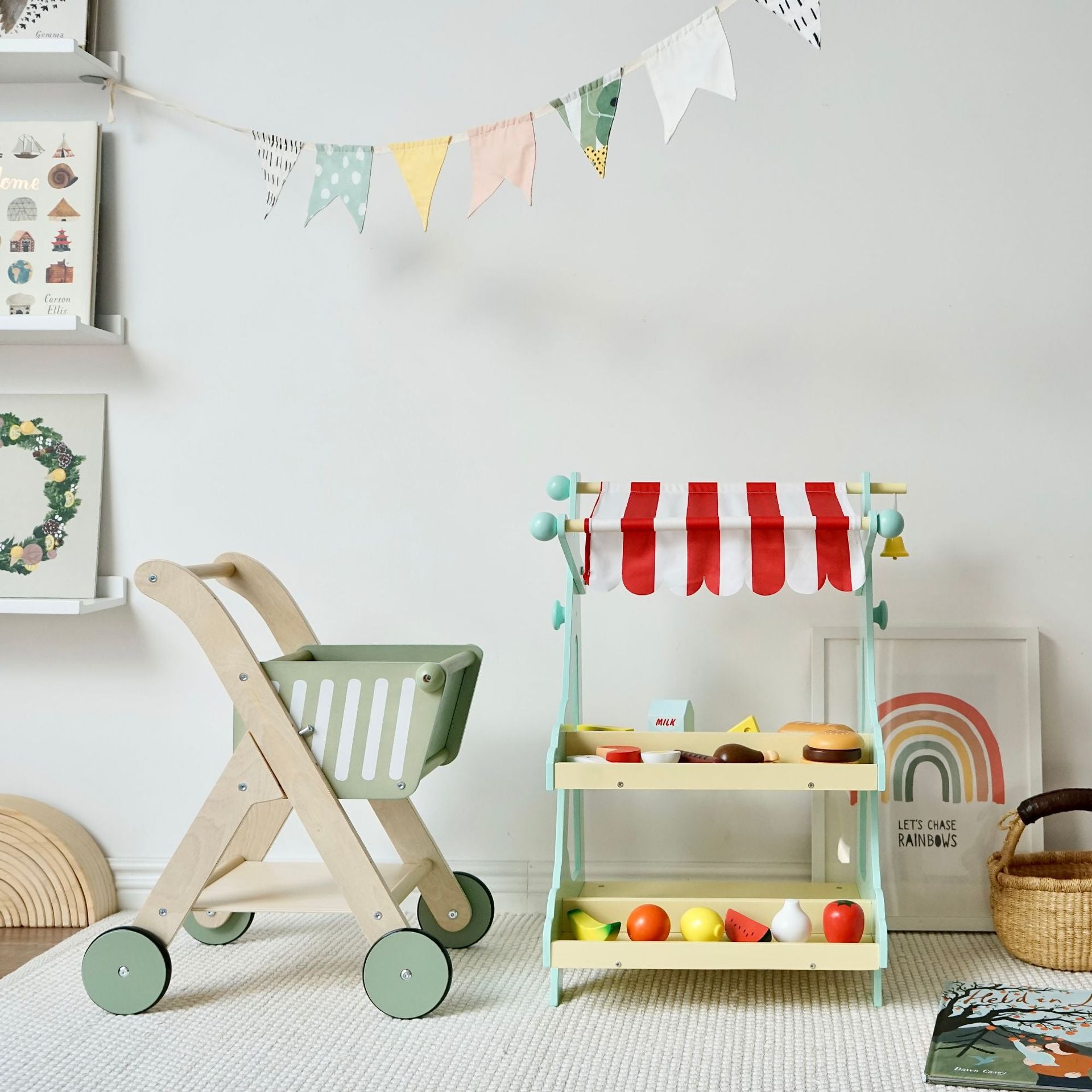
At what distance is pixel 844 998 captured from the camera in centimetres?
155

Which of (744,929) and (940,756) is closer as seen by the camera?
(744,929)

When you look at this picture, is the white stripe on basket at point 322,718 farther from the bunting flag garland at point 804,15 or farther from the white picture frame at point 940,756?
the bunting flag garland at point 804,15

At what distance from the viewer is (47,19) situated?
198 cm

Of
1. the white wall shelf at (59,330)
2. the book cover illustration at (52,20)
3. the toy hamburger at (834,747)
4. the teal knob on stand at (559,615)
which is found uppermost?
the book cover illustration at (52,20)

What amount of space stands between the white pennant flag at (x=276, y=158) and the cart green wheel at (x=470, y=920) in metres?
1.20

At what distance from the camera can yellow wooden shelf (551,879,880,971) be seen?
148cm

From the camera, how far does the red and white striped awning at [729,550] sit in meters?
1.54

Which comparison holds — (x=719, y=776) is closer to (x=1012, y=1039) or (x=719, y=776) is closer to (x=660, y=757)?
(x=660, y=757)

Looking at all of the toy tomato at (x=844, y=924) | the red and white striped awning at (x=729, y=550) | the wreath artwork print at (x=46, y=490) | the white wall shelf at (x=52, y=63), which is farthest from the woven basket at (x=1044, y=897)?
the white wall shelf at (x=52, y=63)

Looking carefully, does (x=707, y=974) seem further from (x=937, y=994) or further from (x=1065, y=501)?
(x=1065, y=501)

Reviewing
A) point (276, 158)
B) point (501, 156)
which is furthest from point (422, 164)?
point (276, 158)

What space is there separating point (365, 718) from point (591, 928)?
0.45m

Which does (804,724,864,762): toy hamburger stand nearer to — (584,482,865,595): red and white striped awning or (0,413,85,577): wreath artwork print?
(584,482,865,595): red and white striped awning

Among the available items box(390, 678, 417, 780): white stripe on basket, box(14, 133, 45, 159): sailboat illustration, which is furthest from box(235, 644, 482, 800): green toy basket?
box(14, 133, 45, 159): sailboat illustration
